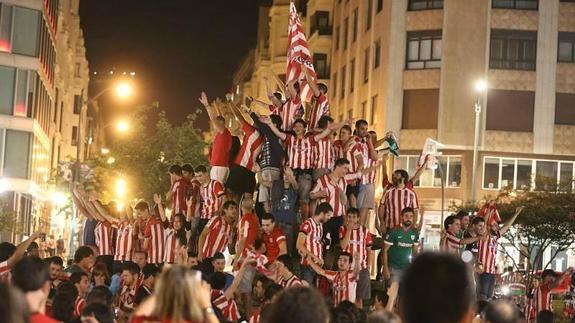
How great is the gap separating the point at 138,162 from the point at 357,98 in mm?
13032

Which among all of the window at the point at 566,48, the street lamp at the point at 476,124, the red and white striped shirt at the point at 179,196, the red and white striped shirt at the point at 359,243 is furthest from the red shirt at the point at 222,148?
the window at the point at 566,48

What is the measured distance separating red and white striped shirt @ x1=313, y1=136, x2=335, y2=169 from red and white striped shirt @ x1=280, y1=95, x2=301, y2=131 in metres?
1.11

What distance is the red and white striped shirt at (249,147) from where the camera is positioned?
70.0ft

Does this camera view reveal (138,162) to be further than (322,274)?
Yes

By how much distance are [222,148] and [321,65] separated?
55.5m

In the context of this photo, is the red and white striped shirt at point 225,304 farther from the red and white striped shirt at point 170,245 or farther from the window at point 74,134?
the window at point 74,134

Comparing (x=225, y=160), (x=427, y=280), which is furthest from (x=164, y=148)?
(x=427, y=280)

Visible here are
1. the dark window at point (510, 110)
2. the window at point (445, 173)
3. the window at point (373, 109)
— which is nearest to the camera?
the window at point (445, 173)

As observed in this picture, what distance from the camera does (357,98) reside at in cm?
6562

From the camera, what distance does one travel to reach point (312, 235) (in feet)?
62.0

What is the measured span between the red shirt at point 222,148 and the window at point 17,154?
3493 cm

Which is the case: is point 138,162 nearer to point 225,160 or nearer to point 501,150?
point 501,150

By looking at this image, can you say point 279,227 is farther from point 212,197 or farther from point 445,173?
point 445,173

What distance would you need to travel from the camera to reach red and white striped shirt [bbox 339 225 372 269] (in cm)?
1911
